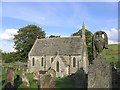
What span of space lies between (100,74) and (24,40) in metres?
39.0

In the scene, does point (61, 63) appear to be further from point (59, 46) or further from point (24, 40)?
point (24, 40)

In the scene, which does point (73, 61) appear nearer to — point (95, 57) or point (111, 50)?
point (95, 57)

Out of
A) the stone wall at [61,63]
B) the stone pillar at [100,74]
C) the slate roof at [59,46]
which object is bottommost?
the stone wall at [61,63]

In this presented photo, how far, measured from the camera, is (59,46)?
3241 cm

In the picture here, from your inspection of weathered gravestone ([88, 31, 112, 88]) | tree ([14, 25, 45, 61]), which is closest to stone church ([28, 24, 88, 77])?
tree ([14, 25, 45, 61])

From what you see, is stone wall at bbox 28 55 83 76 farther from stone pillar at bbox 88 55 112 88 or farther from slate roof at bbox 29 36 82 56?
stone pillar at bbox 88 55 112 88

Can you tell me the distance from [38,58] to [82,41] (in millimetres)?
12306

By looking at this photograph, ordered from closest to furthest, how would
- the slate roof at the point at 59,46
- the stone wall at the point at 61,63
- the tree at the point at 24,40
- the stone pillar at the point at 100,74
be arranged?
the stone pillar at the point at 100,74
the stone wall at the point at 61,63
the slate roof at the point at 59,46
the tree at the point at 24,40

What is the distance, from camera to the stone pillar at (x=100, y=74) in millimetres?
7832

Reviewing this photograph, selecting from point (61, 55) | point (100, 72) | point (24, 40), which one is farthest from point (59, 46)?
point (100, 72)

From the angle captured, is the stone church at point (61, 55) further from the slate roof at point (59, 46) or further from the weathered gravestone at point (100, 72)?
the weathered gravestone at point (100, 72)

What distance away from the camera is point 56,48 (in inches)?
1268

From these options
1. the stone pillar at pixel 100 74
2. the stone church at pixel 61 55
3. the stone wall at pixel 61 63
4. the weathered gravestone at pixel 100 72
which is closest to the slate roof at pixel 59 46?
the stone church at pixel 61 55

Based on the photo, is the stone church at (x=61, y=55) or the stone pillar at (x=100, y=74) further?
the stone church at (x=61, y=55)
